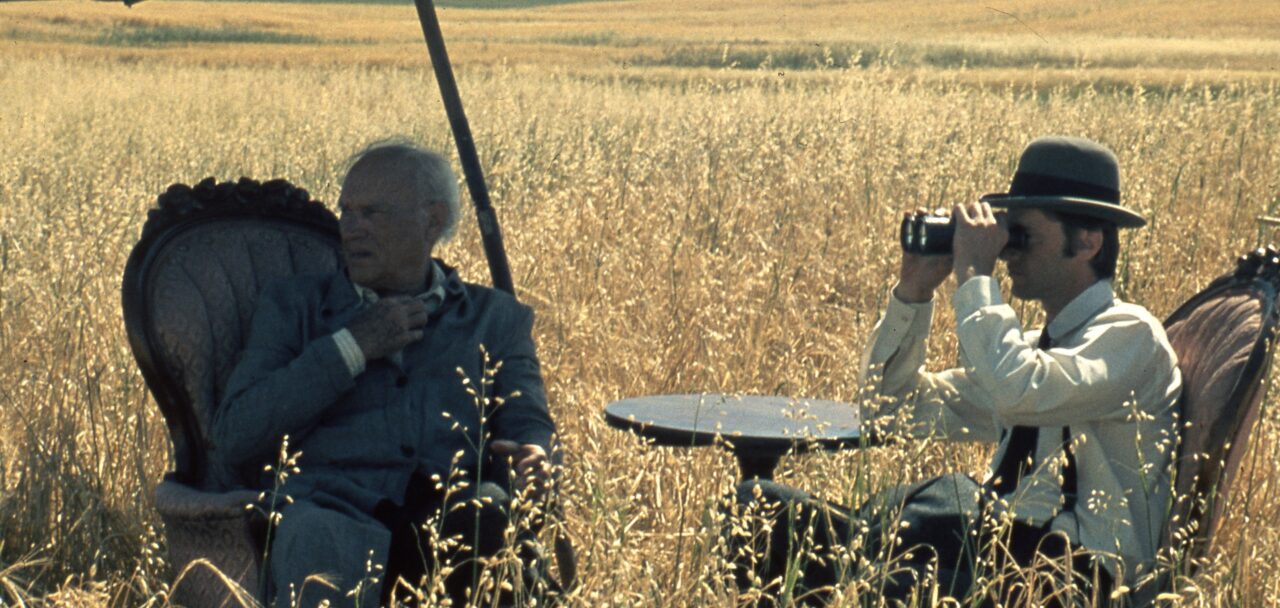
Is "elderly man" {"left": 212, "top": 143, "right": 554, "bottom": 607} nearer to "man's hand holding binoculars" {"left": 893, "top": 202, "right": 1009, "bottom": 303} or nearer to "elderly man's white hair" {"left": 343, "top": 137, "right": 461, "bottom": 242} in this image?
"elderly man's white hair" {"left": 343, "top": 137, "right": 461, "bottom": 242}

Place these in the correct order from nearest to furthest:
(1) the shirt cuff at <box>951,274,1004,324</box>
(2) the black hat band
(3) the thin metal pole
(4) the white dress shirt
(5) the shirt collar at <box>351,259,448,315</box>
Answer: (4) the white dress shirt
(1) the shirt cuff at <box>951,274,1004,324</box>
(2) the black hat band
(5) the shirt collar at <box>351,259,448,315</box>
(3) the thin metal pole

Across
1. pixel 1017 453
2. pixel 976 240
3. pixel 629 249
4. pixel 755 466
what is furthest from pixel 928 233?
pixel 629 249

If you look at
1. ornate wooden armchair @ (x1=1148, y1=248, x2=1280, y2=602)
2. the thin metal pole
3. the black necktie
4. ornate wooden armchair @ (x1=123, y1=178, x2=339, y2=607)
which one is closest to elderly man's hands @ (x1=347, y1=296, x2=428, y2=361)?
ornate wooden armchair @ (x1=123, y1=178, x2=339, y2=607)

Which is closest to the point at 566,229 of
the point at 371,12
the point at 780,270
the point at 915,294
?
the point at 780,270

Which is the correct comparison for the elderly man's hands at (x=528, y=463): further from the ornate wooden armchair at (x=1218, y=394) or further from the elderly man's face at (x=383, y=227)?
the ornate wooden armchair at (x=1218, y=394)

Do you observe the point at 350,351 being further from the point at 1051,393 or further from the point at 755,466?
the point at 1051,393

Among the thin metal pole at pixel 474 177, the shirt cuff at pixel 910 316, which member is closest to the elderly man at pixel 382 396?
the thin metal pole at pixel 474 177

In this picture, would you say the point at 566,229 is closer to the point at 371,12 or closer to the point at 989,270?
the point at 989,270

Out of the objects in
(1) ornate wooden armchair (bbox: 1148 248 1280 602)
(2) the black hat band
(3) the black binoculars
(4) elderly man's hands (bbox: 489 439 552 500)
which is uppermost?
(2) the black hat band

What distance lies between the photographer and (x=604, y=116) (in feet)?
47.1

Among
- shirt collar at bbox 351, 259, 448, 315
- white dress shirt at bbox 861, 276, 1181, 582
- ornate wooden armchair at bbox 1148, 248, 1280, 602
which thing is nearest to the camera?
ornate wooden armchair at bbox 1148, 248, 1280, 602

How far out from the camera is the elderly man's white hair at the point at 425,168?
377cm

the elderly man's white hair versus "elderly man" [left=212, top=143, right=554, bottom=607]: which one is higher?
the elderly man's white hair

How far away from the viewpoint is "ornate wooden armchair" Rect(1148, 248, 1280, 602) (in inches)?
118
